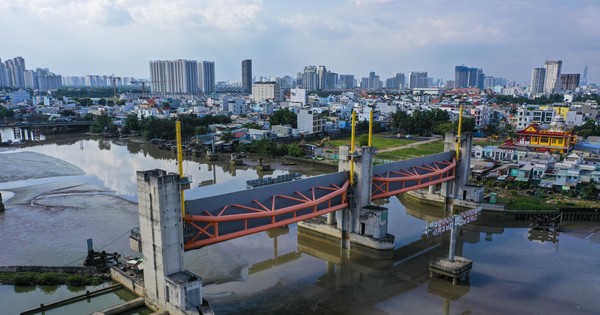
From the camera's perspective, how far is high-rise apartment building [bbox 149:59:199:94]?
18912cm

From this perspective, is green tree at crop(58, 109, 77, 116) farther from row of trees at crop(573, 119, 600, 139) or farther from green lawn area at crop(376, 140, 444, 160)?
row of trees at crop(573, 119, 600, 139)

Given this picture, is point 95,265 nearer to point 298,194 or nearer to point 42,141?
point 298,194

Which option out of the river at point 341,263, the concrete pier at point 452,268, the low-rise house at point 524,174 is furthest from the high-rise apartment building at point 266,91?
the concrete pier at point 452,268

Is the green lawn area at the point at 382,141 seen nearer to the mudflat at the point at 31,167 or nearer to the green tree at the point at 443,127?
the green tree at the point at 443,127

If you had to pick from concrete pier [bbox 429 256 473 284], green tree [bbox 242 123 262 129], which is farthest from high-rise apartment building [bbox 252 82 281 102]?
concrete pier [bbox 429 256 473 284]

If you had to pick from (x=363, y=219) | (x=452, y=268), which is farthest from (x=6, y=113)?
(x=452, y=268)

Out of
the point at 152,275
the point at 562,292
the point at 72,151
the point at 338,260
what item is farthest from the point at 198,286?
the point at 72,151

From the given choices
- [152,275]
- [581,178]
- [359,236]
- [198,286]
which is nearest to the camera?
[198,286]

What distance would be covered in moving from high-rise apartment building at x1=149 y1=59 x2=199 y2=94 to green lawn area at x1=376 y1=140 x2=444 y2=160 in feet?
490

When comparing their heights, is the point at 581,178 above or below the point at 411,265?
above

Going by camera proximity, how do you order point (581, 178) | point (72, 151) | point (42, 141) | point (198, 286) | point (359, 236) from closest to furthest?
point (198, 286) < point (359, 236) < point (581, 178) < point (72, 151) < point (42, 141)

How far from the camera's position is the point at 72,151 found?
6066 centimetres

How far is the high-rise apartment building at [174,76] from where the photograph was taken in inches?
7446

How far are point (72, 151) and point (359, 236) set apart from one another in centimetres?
5239
